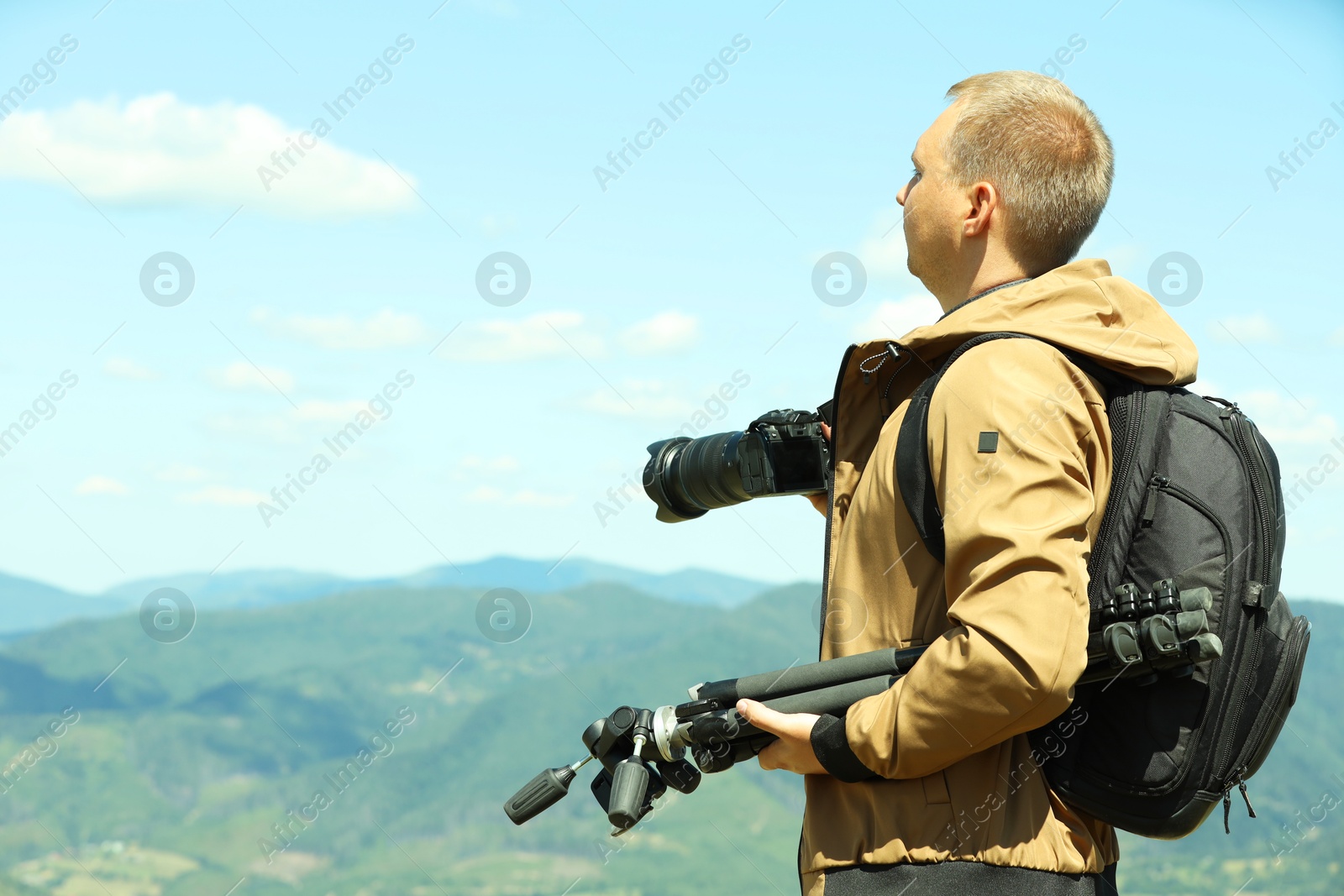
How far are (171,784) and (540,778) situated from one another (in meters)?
144

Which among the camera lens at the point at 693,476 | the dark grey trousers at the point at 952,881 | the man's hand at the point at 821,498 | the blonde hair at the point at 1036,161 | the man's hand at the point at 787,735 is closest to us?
the dark grey trousers at the point at 952,881

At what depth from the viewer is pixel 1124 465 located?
200cm

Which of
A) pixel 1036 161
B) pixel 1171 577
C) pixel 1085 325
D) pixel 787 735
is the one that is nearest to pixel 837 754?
pixel 787 735

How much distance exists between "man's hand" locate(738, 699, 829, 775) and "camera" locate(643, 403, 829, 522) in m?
0.58

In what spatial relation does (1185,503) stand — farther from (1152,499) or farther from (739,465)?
(739,465)

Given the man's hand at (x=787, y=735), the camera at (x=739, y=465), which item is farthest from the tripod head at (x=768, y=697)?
the camera at (x=739, y=465)

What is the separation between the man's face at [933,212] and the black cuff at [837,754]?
2.92ft

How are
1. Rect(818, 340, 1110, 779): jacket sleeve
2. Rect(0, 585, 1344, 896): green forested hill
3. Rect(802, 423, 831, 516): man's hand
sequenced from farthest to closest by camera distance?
1. Rect(0, 585, 1344, 896): green forested hill
2. Rect(802, 423, 831, 516): man's hand
3. Rect(818, 340, 1110, 779): jacket sleeve

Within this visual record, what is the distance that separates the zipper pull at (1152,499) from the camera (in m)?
1.98

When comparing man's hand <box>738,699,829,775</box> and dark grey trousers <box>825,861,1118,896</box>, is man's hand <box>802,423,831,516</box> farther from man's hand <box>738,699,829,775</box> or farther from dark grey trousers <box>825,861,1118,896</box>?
dark grey trousers <box>825,861,1118,896</box>

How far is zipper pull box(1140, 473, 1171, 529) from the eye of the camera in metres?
1.98

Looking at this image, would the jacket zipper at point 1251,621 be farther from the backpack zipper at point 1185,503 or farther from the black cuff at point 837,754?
the black cuff at point 837,754

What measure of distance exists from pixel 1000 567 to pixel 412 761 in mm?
145525

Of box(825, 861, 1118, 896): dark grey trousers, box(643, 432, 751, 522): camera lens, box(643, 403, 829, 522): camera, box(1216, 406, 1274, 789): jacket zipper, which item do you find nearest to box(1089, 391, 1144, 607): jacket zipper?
box(1216, 406, 1274, 789): jacket zipper
